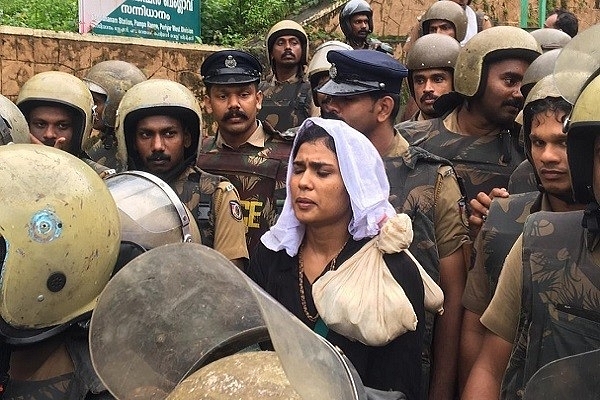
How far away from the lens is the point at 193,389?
5.79 ft

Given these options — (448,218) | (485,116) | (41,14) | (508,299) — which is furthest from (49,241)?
(41,14)

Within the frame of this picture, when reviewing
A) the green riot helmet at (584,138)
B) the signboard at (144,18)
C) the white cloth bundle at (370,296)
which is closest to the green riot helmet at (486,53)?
the white cloth bundle at (370,296)

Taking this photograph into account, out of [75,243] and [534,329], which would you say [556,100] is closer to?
[534,329]

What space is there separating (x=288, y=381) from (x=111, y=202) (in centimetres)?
142

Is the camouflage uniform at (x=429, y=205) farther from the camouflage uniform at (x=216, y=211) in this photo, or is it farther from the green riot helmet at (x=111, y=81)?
the green riot helmet at (x=111, y=81)

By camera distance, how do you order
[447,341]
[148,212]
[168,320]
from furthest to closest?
[447,341] → [148,212] → [168,320]

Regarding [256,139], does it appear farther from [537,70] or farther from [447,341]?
[447,341]

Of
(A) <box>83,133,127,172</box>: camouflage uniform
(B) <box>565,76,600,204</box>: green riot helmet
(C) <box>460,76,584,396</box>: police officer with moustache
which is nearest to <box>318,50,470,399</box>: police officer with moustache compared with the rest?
(C) <box>460,76,584,396</box>: police officer with moustache

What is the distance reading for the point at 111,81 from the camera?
23.6 ft

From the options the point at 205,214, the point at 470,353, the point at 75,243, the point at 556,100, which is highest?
the point at 556,100

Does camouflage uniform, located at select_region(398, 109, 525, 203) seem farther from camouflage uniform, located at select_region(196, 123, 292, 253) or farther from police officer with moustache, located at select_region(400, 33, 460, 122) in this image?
police officer with moustache, located at select_region(400, 33, 460, 122)

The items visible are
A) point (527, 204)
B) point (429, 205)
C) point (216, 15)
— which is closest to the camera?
point (527, 204)

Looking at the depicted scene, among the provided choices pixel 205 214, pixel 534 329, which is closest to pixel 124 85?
pixel 205 214

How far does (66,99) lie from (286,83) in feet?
9.10
